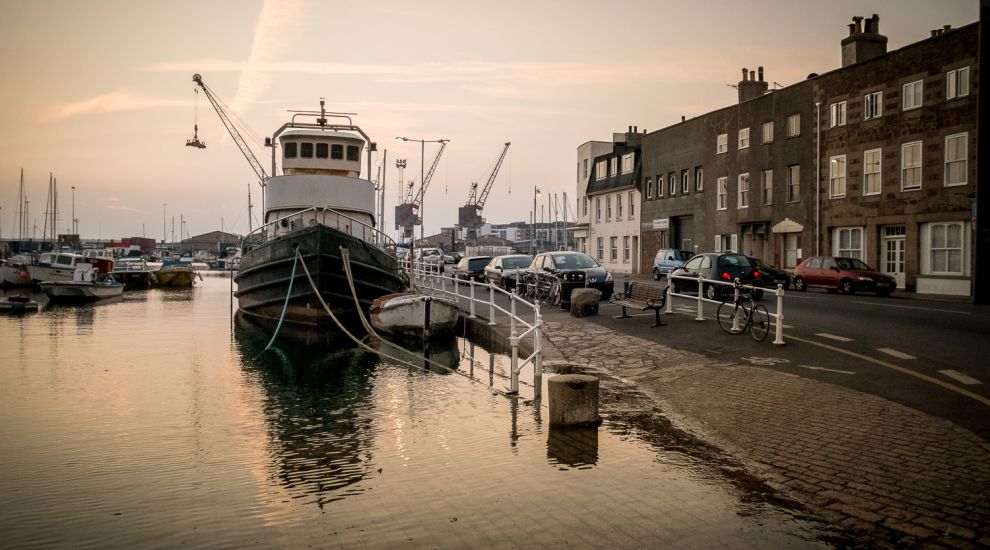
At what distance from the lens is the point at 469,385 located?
13266 millimetres

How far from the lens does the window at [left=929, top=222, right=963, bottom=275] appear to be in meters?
28.7

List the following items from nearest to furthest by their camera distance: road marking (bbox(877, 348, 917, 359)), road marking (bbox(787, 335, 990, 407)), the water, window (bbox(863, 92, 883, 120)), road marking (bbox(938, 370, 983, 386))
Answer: the water
road marking (bbox(787, 335, 990, 407))
road marking (bbox(938, 370, 983, 386))
road marking (bbox(877, 348, 917, 359))
window (bbox(863, 92, 883, 120))

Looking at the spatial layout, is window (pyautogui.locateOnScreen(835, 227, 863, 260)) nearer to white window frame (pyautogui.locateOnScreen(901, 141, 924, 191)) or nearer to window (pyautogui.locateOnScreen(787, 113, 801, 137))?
white window frame (pyautogui.locateOnScreen(901, 141, 924, 191))

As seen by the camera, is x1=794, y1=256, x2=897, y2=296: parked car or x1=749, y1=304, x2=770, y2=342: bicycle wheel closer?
x1=749, y1=304, x2=770, y2=342: bicycle wheel

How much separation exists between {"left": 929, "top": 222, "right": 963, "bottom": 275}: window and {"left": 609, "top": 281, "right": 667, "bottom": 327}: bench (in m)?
15.9

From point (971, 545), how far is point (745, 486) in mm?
1812

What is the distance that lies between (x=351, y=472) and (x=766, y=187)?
37068 millimetres

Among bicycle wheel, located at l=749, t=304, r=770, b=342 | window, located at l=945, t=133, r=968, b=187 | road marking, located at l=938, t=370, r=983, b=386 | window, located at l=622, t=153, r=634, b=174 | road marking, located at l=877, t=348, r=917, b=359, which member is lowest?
road marking, located at l=938, t=370, r=983, b=386

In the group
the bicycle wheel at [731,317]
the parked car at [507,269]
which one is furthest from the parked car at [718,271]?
the parked car at [507,269]

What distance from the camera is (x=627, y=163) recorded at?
5916 centimetres

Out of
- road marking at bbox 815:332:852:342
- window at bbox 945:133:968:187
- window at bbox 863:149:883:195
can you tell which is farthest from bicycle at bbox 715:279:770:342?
window at bbox 863:149:883:195

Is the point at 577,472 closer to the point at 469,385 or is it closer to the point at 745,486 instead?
the point at 745,486

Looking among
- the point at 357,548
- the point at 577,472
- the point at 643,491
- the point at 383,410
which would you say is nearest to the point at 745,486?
the point at 643,491

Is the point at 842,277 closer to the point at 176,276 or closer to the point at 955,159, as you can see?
the point at 955,159
